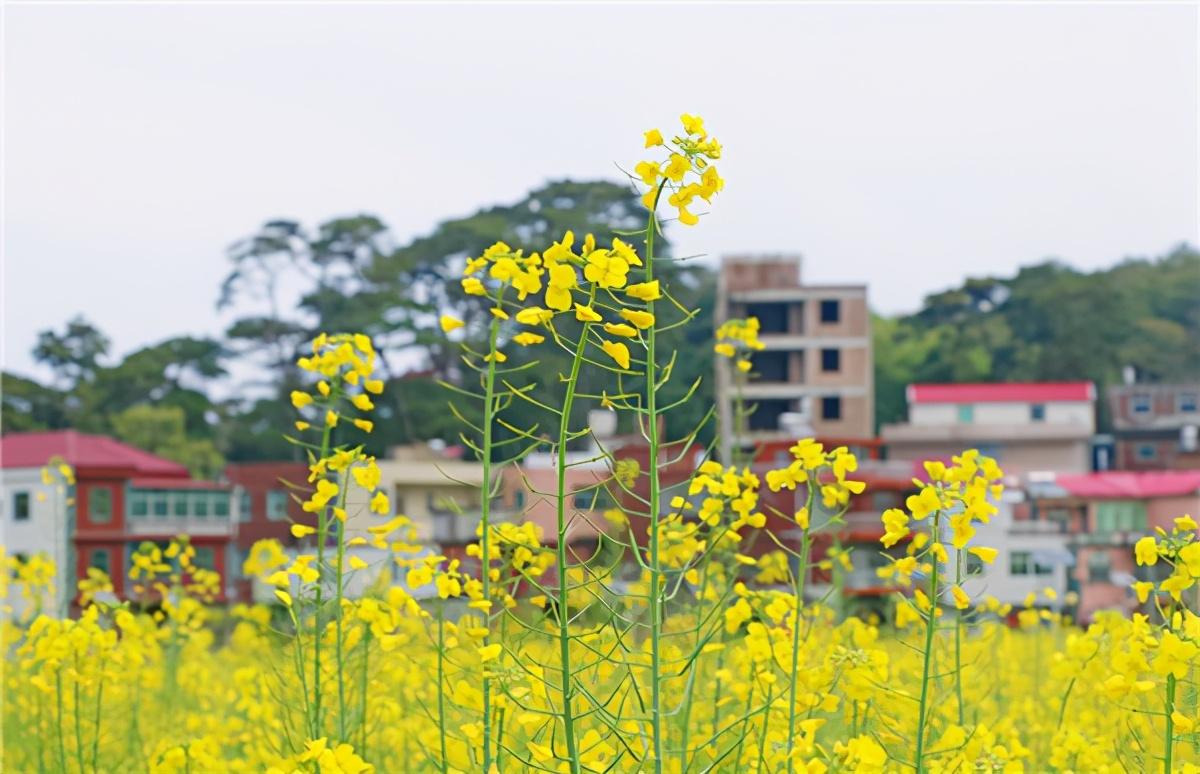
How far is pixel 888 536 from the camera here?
3.18 m

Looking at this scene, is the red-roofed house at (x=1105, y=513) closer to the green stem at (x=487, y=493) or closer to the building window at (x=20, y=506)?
the building window at (x=20, y=506)

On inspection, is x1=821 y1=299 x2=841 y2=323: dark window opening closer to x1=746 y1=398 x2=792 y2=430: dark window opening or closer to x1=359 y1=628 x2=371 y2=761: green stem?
x1=746 y1=398 x2=792 y2=430: dark window opening

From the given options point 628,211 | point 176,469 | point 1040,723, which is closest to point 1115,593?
point 628,211

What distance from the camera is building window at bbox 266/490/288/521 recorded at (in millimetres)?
24641

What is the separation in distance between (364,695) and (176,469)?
837 inches

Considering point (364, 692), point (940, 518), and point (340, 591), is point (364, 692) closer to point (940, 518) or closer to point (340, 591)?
point (340, 591)

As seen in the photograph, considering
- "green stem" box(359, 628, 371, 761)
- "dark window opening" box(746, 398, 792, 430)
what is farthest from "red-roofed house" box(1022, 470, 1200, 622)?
"green stem" box(359, 628, 371, 761)

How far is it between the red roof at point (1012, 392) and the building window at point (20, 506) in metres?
16.8

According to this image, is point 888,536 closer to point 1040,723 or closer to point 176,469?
point 1040,723

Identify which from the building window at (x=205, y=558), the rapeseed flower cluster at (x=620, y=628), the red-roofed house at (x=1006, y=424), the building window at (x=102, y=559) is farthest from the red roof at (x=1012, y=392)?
the rapeseed flower cluster at (x=620, y=628)

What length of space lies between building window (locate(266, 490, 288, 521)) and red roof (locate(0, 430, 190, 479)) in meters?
1.85

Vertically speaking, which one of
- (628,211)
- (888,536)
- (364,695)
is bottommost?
(364,695)

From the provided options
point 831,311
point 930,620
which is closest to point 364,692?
point 930,620

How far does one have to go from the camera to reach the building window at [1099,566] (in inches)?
979
